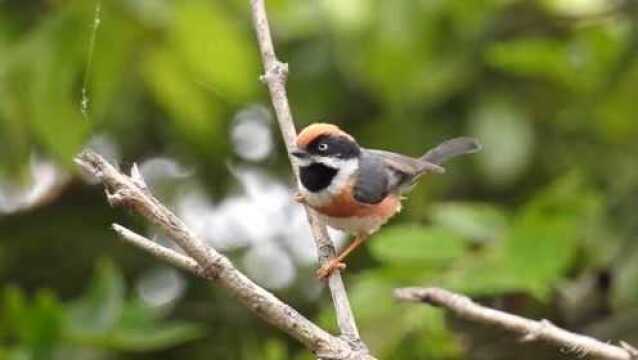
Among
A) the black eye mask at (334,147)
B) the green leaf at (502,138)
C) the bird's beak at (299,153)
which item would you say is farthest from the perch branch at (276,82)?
the green leaf at (502,138)

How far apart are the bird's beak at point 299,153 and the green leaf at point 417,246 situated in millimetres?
357

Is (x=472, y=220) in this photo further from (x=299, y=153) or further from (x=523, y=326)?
(x=523, y=326)

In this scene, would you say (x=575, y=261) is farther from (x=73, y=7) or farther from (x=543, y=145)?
(x=73, y=7)

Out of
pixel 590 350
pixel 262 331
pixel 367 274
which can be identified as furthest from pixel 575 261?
pixel 590 350

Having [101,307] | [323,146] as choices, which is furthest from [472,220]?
[101,307]

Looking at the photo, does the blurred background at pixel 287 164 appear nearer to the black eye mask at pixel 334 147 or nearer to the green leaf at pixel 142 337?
the green leaf at pixel 142 337

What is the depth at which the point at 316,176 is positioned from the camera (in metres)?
2.84

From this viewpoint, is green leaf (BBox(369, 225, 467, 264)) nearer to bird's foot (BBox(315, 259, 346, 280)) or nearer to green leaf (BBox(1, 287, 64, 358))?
bird's foot (BBox(315, 259, 346, 280))

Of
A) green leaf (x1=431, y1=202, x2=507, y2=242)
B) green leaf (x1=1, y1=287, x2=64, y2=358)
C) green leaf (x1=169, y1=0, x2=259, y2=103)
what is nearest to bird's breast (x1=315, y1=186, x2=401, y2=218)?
green leaf (x1=431, y1=202, x2=507, y2=242)

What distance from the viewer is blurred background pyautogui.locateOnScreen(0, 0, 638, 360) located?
2982 millimetres

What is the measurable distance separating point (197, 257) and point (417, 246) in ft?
3.85

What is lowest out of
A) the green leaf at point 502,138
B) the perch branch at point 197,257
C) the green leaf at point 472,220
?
the perch branch at point 197,257

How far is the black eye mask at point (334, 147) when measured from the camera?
265 centimetres

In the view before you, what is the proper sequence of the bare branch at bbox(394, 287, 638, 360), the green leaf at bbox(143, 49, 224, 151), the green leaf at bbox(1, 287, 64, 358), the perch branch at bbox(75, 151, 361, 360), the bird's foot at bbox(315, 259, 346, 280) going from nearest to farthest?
the bare branch at bbox(394, 287, 638, 360) < the perch branch at bbox(75, 151, 361, 360) < the bird's foot at bbox(315, 259, 346, 280) < the green leaf at bbox(1, 287, 64, 358) < the green leaf at bbox(143, 49, 224, 151)
